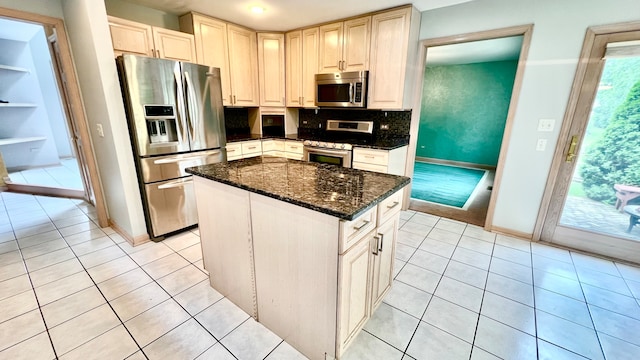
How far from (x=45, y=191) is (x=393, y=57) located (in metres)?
5.64

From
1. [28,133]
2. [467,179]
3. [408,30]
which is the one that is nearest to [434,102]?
[467,179]

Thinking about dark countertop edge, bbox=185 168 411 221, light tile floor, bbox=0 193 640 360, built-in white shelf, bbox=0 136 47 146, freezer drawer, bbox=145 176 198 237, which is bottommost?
light tile floor, bbox=0 193 640 360

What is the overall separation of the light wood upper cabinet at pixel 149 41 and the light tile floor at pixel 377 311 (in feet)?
6.53

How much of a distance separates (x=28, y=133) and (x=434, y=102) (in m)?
9.27

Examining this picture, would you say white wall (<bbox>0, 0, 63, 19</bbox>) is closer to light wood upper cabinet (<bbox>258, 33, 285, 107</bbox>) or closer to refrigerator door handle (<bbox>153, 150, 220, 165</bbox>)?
refrigerator door handle (<bbox>153, 150, 220, 165</bbox>)

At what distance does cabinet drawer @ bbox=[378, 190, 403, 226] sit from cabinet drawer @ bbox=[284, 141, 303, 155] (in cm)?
222

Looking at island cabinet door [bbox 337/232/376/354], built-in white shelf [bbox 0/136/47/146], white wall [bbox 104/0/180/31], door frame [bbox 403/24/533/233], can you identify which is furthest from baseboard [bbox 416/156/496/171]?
built-in white shelf [bbox 0/136/47/146]

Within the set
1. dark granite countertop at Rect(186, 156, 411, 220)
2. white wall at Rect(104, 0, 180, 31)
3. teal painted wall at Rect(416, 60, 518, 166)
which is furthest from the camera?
teal painted wall at Rect(416, 60, 518, 166)

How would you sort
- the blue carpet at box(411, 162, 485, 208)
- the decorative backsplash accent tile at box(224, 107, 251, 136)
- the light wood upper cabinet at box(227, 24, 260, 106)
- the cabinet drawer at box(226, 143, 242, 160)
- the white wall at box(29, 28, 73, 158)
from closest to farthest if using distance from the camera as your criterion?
the cabinet drawer at box(226, 143, 242, 160), the light wood upper cabinet at box(227, 24, 260, 106), the decorative backsplash accent tile at box(224, 107, 251, 136), the blue carpet at box(411, 162, 485, 208), the white wall at box(29, 28, 73, 158)

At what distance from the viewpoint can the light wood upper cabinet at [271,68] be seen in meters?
3.79

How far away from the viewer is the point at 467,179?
5.18 m

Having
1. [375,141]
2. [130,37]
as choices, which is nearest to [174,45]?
[130,37]

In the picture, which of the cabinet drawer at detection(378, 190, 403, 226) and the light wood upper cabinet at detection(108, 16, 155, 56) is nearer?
the cabinet drawer at detection(378, 190, 403, 226)

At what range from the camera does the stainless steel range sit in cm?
328
